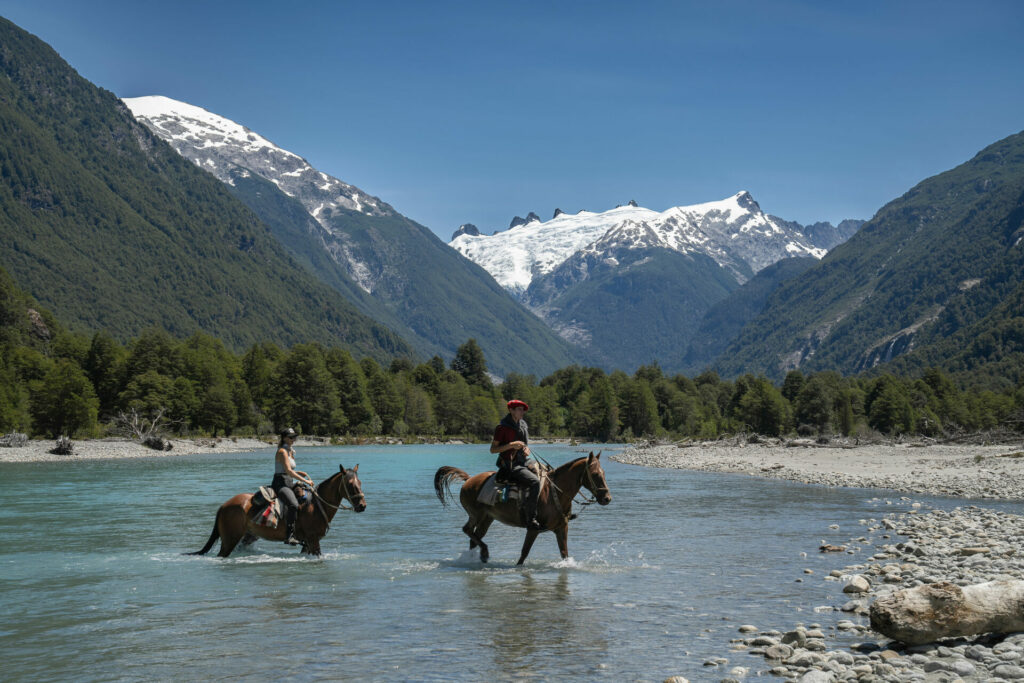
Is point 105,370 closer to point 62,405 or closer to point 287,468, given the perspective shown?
point 62,405

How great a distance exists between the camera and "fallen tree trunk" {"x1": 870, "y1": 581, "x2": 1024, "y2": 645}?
12.6 metres

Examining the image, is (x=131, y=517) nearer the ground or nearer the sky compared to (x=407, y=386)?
nearer the ground

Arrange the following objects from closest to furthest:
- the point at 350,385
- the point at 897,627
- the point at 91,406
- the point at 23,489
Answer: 1. the point at 897,627
2. the point at 23,489
3. the point at 91,406
4. the point at 350,385

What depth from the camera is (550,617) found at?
16.1 metres

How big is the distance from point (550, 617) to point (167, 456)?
8672 centimetres

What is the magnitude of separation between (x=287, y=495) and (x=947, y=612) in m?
15.4

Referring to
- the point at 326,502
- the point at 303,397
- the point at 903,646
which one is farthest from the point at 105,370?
the point at 903,646

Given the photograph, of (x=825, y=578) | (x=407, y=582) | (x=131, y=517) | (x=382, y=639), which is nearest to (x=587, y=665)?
(x=382, y=639)

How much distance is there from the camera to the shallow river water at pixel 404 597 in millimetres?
12906

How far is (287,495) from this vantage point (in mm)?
21922

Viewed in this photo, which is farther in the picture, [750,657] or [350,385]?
[350,385]

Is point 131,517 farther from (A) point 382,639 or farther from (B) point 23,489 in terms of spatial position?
(A) point 382,639

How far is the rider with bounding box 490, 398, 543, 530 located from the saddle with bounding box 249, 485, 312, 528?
5.38 m

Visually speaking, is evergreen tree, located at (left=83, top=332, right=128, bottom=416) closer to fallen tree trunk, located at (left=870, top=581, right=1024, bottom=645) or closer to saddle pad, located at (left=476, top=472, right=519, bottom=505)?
saddle pad, located at (left=476, top=472, right=519, bottom=505)
